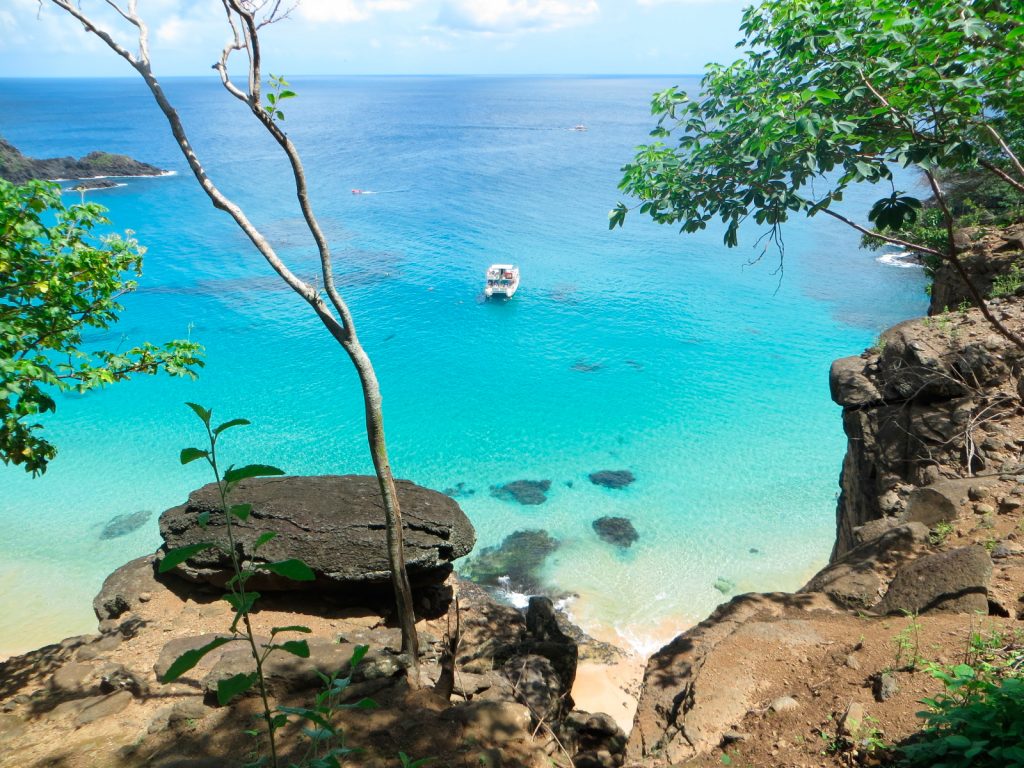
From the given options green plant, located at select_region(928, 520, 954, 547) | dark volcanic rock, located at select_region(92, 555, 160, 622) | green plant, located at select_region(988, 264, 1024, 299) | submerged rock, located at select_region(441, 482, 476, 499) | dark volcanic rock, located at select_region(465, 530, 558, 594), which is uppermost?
green plant, located at select_region(988, 264, 1024, 299)

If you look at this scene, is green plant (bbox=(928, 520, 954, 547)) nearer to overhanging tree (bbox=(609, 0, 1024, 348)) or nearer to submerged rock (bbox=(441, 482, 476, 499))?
overhanging tree (bbox=(609, 0, 1024, 348))

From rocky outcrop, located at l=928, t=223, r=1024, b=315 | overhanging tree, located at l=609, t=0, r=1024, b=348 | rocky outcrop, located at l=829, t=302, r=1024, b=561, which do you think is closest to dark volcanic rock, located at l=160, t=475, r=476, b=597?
overhanging tree, located at l=609, t=0, r=1024, b=348

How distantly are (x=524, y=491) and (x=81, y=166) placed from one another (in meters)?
70.6

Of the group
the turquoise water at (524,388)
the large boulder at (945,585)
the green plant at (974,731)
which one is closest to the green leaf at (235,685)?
the green plant at (974,731)

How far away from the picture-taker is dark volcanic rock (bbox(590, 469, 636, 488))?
2197 cm

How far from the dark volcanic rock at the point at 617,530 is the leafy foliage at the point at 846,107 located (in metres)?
12.5

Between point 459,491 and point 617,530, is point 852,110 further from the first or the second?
point 459,491

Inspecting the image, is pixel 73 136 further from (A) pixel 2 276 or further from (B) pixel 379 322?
(A) pixel 2 276

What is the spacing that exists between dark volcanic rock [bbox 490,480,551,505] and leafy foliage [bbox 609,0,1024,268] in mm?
13601

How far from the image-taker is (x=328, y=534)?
1050 centimetres

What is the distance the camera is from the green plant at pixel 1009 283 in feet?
37.3

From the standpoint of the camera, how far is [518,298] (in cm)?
3800

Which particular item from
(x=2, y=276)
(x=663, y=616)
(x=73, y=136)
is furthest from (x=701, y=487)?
(x=73, y=136)

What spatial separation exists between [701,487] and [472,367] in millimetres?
12846
